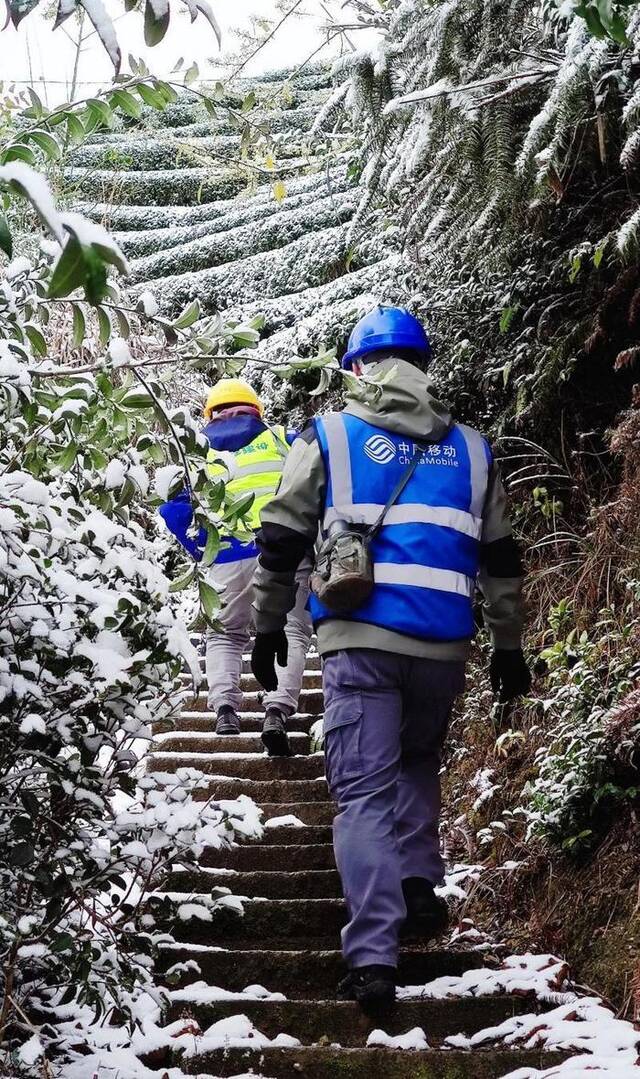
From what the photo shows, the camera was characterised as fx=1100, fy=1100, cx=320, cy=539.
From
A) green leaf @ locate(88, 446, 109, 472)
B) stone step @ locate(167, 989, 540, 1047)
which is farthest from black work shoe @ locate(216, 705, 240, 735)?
green leaf @ locate(88, 446, 109, 472)

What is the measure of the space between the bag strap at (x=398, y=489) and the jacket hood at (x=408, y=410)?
0.21 feet

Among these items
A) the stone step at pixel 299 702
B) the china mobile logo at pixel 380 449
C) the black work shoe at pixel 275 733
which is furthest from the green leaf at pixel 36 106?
the stone step at pixel 299 702

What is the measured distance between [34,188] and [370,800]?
8.80 feet

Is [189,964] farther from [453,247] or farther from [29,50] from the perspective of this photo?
[29,50]

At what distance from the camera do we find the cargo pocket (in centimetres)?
354

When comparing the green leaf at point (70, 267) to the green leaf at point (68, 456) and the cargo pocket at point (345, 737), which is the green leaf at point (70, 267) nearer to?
the green leaf at point (68, 456)

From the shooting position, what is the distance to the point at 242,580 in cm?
604

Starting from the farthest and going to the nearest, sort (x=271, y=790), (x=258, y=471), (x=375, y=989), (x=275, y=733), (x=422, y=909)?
(x=258, y=471) < (x=275, y=733) < (x=271, y=790) < (x=422, y=909) < (x=375, y=989)

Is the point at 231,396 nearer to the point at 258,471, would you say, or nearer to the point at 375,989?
the point at 258,471

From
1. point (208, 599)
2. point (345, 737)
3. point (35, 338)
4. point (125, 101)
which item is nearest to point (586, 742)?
point (345, 737)

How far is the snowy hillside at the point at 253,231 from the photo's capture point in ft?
30.0

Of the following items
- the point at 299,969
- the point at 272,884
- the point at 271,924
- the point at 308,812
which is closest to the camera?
the point at 299,969

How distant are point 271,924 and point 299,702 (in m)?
2.70

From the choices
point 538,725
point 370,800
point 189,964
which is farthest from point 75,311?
point 538,725
